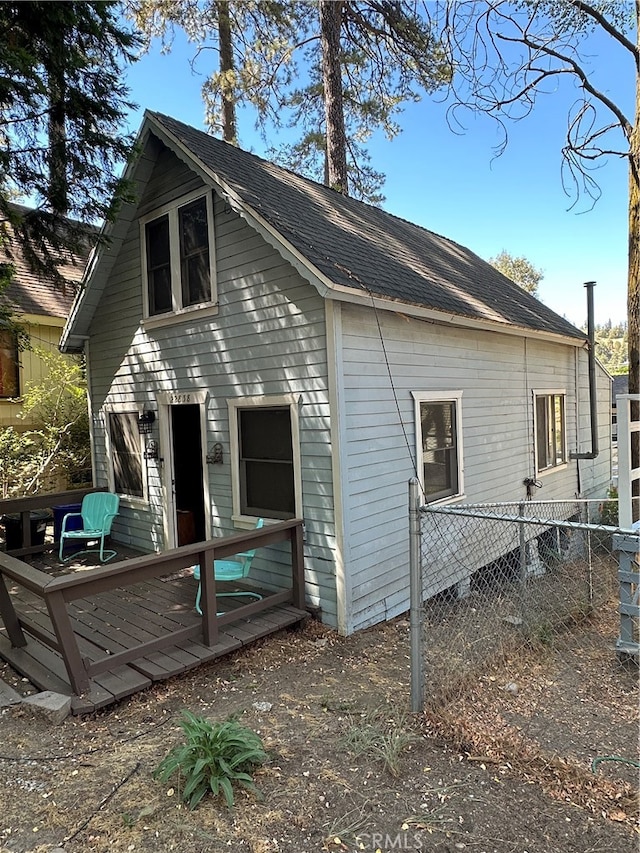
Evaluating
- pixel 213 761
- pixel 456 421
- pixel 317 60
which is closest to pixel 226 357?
pixel 456 421

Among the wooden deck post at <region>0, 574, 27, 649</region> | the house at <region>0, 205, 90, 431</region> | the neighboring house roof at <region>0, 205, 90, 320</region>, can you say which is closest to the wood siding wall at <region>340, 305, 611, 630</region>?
the wooden deck post at <region>0, 574, 27, 649</region>

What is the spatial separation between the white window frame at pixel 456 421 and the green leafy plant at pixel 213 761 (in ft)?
12.5

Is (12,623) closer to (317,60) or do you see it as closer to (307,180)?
(307,180)

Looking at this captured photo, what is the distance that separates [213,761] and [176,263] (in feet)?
19.0

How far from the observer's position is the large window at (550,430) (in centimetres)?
952

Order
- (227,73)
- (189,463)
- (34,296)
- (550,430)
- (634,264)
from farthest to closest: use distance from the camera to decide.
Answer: (227,73) → (34,296) → (550,430) → (189,463) → (634,264)

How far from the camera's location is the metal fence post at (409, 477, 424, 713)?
10.7ft

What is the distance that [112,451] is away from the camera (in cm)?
827

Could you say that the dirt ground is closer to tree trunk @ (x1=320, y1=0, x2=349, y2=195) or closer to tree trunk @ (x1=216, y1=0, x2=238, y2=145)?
tree trunk @ (x1=320, y1=0, x2=349, y2=195)

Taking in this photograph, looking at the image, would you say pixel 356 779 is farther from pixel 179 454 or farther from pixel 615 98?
pixel 615 98

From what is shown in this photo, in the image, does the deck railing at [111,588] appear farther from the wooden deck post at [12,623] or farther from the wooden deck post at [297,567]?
the wooden deck post at [297,567]

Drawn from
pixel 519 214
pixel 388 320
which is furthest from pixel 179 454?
pixel 519 214

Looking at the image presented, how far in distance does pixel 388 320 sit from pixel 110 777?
15.4 ft

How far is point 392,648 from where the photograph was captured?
4.94 metres
